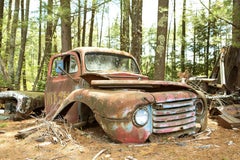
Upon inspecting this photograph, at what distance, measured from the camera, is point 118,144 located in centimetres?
369

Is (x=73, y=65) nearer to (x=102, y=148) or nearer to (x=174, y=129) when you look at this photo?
(x=102, y=148)

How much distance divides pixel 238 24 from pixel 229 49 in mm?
2792

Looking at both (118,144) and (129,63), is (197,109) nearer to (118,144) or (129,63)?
(118,144)

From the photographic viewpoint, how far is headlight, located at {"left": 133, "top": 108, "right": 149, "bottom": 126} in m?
3.62

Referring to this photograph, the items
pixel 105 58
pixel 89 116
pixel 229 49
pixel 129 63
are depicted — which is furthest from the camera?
pixel 229 49

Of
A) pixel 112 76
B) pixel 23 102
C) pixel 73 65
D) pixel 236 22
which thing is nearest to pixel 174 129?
pixel 112 76

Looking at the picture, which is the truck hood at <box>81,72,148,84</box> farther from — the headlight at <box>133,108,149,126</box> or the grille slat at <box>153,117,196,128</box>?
the grille slat at <box>153,117,196,128</box>

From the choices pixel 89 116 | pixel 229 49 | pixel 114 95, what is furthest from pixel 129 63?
pixel 229 49

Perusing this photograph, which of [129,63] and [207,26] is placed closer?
[129,63]

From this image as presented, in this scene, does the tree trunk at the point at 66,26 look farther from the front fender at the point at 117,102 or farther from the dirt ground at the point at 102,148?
the front fender at the point at 117,102

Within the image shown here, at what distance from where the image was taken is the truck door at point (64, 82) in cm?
509

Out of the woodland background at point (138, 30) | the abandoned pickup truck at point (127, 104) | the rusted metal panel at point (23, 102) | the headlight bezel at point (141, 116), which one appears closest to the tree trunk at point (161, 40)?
the woodland background at point (138, 30)

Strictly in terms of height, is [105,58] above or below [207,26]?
below

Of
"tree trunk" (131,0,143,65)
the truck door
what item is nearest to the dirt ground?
the truck door
